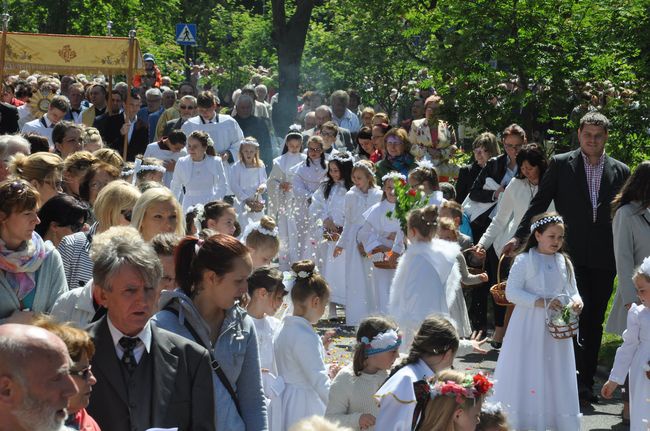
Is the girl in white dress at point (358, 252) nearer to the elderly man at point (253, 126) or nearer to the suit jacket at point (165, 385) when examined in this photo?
the elderly man at point (253, 126)

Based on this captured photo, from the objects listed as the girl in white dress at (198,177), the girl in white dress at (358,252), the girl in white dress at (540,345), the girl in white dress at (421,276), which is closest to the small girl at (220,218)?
the girl in white dress at (421,276)

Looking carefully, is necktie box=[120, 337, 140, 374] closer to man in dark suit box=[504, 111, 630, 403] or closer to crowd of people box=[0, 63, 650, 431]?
crowd of people box=[0, 63, 650, 431]

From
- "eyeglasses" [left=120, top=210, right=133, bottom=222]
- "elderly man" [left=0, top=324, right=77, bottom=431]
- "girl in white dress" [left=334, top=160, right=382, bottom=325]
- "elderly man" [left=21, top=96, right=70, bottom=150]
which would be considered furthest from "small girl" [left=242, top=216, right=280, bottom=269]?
"elderly man" [left=21, top=96, right=70, bottom=150]

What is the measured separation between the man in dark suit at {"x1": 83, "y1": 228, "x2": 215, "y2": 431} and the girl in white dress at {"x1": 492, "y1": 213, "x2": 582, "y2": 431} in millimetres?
5369

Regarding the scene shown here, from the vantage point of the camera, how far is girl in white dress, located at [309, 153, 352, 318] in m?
15.3

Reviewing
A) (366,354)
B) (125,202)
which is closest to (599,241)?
(366,354)

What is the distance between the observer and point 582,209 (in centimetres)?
1070

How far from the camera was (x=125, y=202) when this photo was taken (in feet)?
23.7

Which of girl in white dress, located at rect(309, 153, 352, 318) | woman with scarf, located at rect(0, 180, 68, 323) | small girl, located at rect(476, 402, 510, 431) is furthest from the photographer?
girl in white dress, located at rect(309, 153, 352, 318)

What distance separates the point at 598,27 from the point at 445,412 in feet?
26.3

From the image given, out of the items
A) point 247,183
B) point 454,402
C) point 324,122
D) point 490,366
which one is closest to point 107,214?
point 454,402

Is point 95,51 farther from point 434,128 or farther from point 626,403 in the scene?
point 626,403

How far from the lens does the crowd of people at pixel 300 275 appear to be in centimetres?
459

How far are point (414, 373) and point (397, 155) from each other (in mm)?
9189
